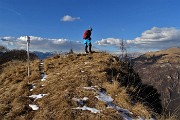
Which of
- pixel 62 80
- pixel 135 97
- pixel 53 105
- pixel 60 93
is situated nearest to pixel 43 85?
pixel 62 80

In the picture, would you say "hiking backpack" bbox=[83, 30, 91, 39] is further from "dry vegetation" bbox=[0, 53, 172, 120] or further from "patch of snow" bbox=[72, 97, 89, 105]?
"patch of snow" bbox=[72, 97, 89, 105]

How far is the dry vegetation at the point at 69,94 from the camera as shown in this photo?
12.5 m

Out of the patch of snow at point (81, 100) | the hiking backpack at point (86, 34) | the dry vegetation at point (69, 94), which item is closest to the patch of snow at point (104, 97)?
the dry vegetation at point (69, 94)

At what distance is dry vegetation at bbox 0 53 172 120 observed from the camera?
40.9 feet

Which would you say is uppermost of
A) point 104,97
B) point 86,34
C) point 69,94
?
point 86,34

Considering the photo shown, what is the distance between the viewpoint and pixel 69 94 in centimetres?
1430

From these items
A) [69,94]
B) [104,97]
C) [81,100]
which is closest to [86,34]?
[104,97]

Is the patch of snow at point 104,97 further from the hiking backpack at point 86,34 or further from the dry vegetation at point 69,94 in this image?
the hiking backpack at point 86,34

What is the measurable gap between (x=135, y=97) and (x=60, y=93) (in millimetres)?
3802

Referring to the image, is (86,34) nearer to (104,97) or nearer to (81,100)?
(104,97)

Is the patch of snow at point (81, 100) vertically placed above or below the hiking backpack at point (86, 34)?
below

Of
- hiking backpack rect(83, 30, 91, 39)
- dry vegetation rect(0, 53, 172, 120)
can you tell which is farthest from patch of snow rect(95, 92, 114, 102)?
hiking backpack rect(83, 30, 91, 39)

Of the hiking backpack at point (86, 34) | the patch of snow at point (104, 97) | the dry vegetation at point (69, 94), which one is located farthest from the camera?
the hiking backpack at point (86, 34)

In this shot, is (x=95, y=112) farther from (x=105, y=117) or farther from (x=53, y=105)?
(x=53, y=105)
